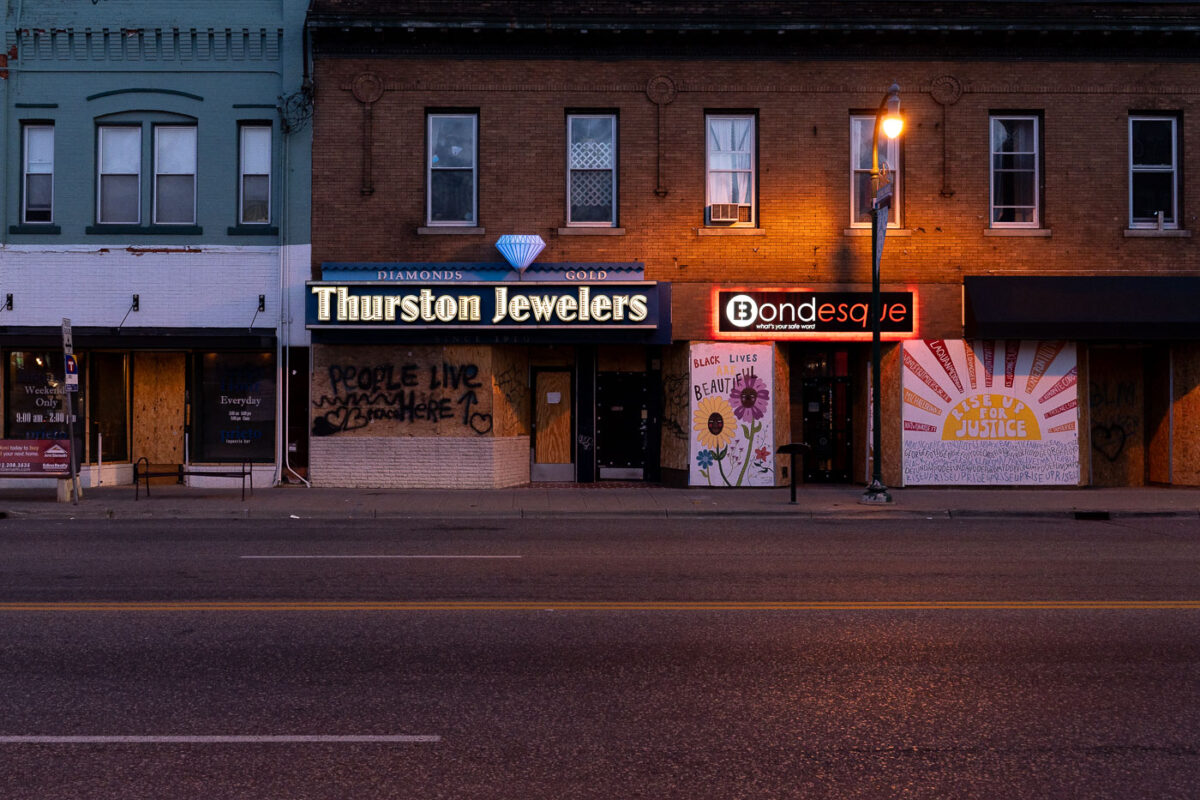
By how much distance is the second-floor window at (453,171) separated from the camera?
2014 cm

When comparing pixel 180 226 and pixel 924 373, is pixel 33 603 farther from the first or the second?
pixel 924 373

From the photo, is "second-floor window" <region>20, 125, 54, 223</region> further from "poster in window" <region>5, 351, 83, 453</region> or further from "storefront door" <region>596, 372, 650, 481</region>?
"storefront door" <region>596, 372, 650, 481</region>

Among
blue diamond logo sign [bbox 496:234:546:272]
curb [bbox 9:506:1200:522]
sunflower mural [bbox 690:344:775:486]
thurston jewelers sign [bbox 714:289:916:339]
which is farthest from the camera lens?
sunflower mural [bbox 690:344:775:486]

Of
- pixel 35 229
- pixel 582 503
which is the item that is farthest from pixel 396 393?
pixel 35 229

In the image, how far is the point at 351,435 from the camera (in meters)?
19.9

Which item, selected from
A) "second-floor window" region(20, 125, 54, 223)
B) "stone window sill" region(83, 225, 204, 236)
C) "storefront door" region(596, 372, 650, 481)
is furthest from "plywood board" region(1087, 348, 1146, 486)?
"second-floor window" region(20, 125, 54, 223)

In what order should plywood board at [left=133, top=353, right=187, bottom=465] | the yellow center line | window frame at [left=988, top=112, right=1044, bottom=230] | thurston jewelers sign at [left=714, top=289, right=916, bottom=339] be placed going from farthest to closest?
plywood board at [left=133, top=353, right=187, bottom=465] < window frame at [left=988, top=112, right=1044, bottom=230] < thurston jewelers sign at [left=714, top=289, right=916, bottom=339] < the yellow center line

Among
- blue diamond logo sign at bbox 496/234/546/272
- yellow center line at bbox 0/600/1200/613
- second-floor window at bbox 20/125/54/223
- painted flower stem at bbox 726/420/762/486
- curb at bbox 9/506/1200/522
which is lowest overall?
curb at bbox 9/506/1200/522

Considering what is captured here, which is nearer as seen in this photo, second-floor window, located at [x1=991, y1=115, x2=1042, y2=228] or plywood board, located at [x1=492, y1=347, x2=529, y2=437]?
plywood board, located at [x1=492, y1=347, x2=529, y2=437]

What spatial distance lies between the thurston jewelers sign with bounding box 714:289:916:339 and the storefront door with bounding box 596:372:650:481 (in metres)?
2.30

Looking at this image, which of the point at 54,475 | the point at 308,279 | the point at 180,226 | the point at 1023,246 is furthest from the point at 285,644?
the point at 1023,246

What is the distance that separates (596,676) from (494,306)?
1394cm

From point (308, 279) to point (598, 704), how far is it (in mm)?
15664

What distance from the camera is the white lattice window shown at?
20219 millimetres
